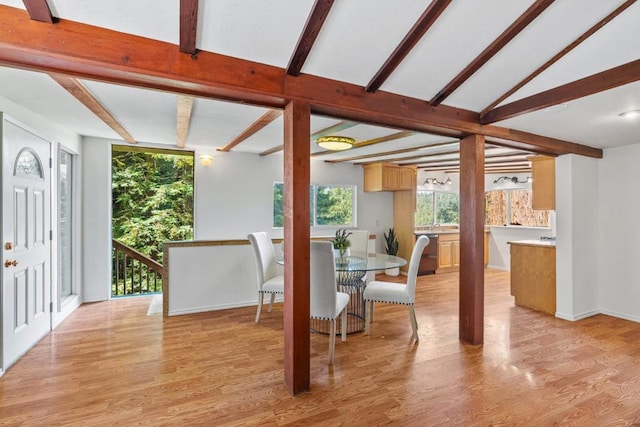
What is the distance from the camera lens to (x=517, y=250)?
452 centimetres

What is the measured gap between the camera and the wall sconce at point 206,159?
489 cm

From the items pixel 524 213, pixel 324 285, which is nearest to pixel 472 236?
pixel 324 285

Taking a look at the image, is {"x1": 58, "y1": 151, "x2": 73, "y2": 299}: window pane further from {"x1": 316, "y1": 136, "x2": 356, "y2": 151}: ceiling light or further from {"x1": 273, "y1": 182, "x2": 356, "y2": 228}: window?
{"x1": 273, "y1": 182, "x2": 356, "y2": 228}: window

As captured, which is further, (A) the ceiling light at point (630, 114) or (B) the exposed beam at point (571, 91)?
(A) the ceiling light at point (630, 114)

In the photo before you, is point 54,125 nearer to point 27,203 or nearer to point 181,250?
point 27,203

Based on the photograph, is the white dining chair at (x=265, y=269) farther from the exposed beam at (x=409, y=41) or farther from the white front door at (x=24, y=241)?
the exposed beam at (x=409, y=41)

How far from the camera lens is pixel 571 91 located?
94.7 inches

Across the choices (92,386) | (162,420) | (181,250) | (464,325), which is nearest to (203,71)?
(162,420)

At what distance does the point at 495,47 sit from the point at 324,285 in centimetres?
216

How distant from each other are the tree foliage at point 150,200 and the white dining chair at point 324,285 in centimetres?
577

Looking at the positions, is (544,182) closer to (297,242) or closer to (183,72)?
(297,242)

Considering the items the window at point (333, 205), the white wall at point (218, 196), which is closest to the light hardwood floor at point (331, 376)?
the white wall at point (218, 196)

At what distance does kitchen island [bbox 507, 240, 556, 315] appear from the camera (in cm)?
412

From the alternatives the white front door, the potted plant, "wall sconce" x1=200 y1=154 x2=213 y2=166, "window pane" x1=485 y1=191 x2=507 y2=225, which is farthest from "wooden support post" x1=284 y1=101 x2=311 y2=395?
"window pane" x1=485 y1=191 x2=507 y2=225
